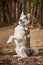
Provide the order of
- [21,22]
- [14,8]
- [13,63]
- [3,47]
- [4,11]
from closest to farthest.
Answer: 1. [13,63]
2. [21,22]
3. [3,47]
4. [4,11]
5. [14,8]

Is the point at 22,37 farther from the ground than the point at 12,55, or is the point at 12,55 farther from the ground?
the point at 22,37

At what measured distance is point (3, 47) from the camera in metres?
4.84

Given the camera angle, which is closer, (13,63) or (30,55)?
(13,63)

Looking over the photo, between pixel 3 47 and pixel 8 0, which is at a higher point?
pixel 8 0

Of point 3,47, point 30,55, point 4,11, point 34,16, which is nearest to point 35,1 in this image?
point 34,16

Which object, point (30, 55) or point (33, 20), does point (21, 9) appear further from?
point (30, 55)

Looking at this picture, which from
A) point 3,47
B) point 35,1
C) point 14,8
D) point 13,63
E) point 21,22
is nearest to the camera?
point 13,63

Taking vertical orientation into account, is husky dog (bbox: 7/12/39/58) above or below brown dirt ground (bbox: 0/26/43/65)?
above

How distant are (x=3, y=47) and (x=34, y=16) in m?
3.24

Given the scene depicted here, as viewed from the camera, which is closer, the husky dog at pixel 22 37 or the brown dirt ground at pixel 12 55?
the brown dirt ground at pixel 12 55

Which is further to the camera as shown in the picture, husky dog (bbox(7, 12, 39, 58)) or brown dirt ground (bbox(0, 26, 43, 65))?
husky dog (bbox(7, 12, 39, 58))

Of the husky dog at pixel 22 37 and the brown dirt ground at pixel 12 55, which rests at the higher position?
the husky dog at pixel 22 37

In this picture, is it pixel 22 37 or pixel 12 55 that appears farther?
pixel 12 55

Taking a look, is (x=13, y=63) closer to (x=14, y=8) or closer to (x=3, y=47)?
(x=3, y=47)
